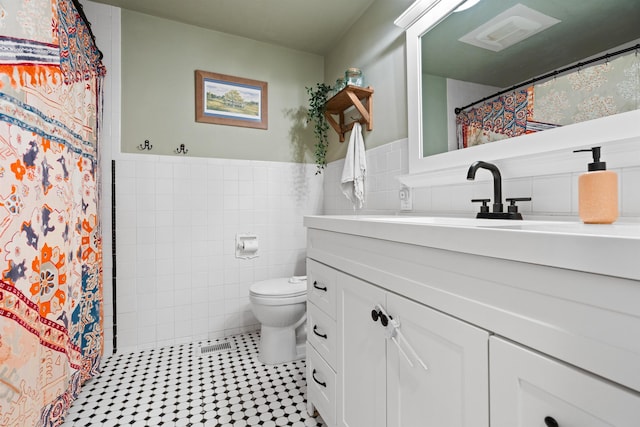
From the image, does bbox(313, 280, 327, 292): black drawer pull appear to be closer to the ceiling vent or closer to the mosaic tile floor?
the mosaic tile floor

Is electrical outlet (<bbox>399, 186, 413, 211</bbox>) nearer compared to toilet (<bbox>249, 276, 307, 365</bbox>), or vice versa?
electrical outlet (<bbox>399, 186, 413, 211</bbox>)

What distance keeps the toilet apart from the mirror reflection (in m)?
1.19

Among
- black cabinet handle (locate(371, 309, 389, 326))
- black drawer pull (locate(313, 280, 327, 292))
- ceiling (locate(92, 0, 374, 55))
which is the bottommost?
black drawer pull (locate(313, 280, 327, 292))

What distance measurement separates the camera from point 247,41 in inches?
92.7

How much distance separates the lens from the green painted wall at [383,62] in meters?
1.69

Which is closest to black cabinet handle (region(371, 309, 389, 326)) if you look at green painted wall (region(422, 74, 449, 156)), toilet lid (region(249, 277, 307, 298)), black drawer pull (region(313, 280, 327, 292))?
black drawer pull (region(313, 280, 327, 292))

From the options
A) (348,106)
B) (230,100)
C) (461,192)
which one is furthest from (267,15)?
(461,192)

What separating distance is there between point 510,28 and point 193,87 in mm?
2029

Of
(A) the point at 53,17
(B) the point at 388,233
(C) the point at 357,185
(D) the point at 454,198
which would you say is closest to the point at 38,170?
(A) the point at 53,17

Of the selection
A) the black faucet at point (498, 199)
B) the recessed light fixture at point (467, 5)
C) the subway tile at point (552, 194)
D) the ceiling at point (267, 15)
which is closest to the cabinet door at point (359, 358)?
the black faucet at point (498, 199)

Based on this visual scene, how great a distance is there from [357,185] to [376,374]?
1.27m

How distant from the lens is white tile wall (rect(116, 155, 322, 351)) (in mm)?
2035

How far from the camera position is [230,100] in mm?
2295

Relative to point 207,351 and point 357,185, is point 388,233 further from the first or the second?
point 207,351
